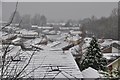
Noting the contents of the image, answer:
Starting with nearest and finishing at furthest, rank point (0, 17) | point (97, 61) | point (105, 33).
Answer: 1. point (0, 17)
2. point (97, 61)
3. point (105, 33)

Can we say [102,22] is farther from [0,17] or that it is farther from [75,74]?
[0,17]

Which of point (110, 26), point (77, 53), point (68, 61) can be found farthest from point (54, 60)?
point (110, 26)

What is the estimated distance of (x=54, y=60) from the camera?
14.2 feet

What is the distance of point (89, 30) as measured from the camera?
20875 millimetres

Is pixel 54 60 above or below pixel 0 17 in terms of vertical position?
below

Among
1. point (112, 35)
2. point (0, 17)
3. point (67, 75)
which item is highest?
point (0, 17)

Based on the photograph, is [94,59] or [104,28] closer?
[94,59]

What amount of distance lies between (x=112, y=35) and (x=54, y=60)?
572 inches

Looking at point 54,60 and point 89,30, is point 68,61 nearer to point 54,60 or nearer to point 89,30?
point 54,60

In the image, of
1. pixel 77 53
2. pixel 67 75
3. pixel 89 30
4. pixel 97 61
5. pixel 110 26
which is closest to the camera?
pixel 67 75

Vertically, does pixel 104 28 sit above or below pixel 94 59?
below

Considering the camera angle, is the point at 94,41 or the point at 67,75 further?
the point at 94,41

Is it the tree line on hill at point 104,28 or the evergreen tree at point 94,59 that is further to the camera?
the tree line on hill at point 104,28

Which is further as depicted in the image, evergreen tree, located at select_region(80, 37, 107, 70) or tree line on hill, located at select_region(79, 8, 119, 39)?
tree line on hill, located at select_region(79, 8, 119, 39)
